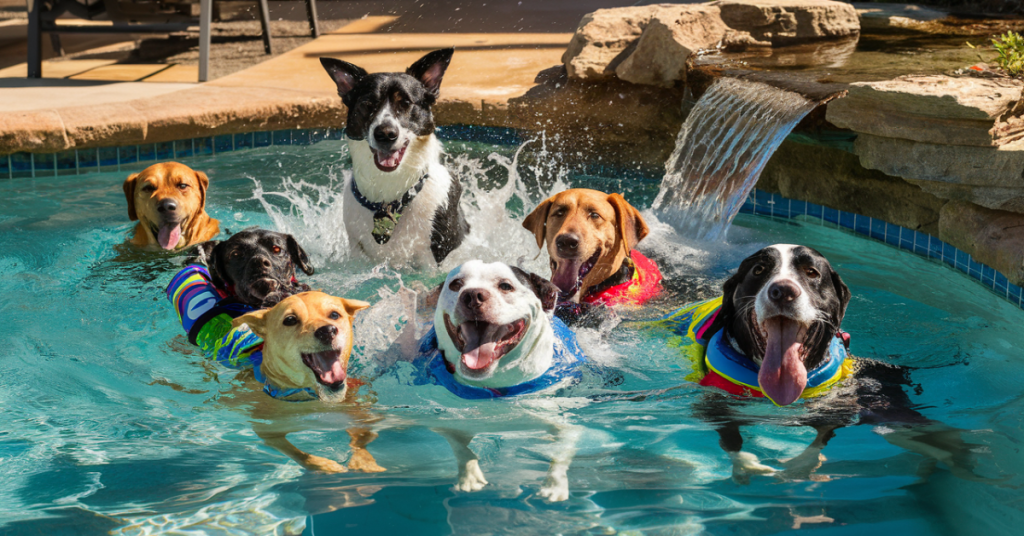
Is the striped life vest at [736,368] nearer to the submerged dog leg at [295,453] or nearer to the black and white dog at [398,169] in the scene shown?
the submerged dog leg at [295,453]

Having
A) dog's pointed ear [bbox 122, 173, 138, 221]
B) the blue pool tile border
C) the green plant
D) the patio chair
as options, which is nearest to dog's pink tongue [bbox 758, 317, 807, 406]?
the blue pool tile border

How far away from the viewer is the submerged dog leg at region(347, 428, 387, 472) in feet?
10.3

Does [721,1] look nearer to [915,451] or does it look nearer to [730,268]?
[730,268]

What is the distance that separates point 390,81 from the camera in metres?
4.69

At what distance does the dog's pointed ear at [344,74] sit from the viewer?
4.72 metres

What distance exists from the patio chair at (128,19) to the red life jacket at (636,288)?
5.83m

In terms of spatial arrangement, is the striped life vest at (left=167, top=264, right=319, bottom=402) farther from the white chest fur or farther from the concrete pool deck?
the concrete pool deck

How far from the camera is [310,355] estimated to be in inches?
130

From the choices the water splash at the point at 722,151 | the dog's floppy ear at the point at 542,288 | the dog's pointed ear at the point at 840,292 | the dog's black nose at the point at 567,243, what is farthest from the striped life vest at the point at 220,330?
the water splash at the point at 722,151

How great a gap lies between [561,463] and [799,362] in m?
0.98

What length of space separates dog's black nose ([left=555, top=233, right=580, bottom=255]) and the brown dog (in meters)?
2.30

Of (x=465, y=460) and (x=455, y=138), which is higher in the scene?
(x=455, y=138)

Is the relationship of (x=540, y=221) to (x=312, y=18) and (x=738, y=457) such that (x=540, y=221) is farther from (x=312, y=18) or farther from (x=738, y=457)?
(x=312, y=18)

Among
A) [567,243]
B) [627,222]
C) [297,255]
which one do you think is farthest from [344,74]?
[627,222]
